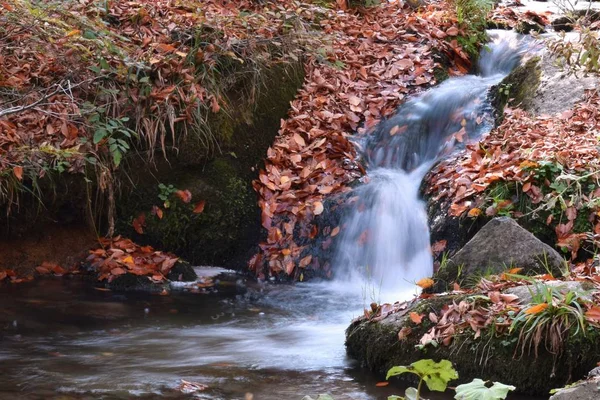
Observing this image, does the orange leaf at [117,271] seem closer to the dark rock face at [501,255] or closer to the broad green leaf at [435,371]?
the dark rock face at [501,255]

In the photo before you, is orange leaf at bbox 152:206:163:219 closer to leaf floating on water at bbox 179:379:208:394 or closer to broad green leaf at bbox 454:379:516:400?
leaf floating on water at bbox 179:379:208:394

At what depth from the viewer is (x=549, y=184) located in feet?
20.6

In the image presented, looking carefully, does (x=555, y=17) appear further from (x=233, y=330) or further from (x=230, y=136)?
(x=233, y=330)

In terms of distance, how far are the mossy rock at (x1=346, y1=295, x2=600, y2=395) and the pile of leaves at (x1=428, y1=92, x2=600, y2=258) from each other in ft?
5.61

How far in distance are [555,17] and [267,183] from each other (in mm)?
5228

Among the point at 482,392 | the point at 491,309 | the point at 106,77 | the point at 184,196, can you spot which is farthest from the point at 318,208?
the point at 482,392

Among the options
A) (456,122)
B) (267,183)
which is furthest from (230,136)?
(456,122)

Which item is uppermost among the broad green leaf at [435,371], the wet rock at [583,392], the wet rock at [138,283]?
the broad green leaf at [435,371]

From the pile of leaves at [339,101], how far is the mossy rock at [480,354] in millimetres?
2442

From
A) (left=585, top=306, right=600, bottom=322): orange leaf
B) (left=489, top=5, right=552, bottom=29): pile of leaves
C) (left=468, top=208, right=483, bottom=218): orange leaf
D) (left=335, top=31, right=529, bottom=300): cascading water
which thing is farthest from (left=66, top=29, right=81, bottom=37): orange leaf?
(left=489, top=5, right=552, bottom=29): pile of leaves

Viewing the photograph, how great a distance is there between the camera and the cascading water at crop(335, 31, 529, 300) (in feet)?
23.0

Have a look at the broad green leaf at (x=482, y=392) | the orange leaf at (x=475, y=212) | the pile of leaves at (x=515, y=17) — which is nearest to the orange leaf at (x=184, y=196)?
the orange leaf at (x=475, y=212)

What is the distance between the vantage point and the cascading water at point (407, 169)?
701 centimetres

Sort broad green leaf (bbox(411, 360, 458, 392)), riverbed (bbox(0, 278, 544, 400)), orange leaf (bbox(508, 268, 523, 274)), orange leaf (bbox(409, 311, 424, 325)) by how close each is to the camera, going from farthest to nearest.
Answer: orange leaf (bbox(508, 268, 523, 274)) < orange leaf (bbox(409, 311, 424, 325)) < riverbed (bbox(0, 278, 544, 400)) < broad green leaf (bbox(411, 360, 458, 392))
